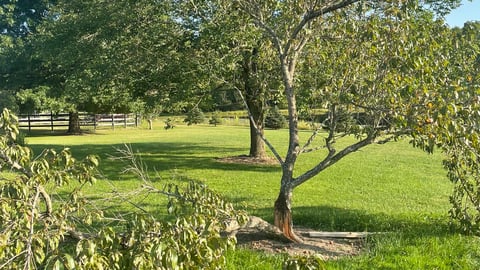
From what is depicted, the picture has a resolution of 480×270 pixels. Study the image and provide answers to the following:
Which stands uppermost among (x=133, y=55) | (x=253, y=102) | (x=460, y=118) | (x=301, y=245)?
(x=133, y=55)

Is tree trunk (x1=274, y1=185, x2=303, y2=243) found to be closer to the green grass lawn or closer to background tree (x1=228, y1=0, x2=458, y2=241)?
background tree (x1=228, y1=0, x2=458, y2=241)

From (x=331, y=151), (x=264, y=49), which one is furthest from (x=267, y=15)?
(x=331, y=151)

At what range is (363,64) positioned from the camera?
5410 millimetres

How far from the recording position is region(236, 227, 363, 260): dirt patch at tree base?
5.37 meters

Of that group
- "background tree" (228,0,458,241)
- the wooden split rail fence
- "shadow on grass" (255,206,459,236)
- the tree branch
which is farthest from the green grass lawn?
the wooden split rail fence

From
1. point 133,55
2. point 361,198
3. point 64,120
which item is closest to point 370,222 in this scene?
point 361,198

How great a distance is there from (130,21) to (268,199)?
19.9ft

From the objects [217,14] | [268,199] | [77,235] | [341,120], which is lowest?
[268,199]

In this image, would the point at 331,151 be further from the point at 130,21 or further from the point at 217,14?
the point at 130,21

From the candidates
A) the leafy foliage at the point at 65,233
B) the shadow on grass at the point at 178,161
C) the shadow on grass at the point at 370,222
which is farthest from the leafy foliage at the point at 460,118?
the shadow on grass at the point at 178,161

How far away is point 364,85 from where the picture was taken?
504cm

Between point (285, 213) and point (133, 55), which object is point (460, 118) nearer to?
point (285, 213)

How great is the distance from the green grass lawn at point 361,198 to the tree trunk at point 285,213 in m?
0.35

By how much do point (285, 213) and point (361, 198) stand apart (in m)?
4.50
